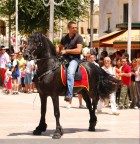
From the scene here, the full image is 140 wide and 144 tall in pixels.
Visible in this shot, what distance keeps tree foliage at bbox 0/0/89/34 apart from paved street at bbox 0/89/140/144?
20.5 meters

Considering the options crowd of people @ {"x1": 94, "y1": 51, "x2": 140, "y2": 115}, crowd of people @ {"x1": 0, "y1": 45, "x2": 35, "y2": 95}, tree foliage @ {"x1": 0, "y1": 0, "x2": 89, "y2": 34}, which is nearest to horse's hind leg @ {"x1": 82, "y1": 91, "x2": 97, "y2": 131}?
crowd of people @ {"x1": 94, "y1": 51, "x2": 140, "y2": 115}

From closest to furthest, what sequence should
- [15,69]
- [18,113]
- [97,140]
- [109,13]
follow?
[97,140] < [18,113] < [15,69] < [109,13]

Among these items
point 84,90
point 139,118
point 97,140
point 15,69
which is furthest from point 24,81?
point 97,140

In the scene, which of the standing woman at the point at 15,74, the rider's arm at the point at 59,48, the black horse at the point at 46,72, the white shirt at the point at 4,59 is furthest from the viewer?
the white shirt at the point at 4,59

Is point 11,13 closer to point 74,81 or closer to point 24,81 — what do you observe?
point 24,81

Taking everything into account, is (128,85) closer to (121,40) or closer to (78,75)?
(78,75)

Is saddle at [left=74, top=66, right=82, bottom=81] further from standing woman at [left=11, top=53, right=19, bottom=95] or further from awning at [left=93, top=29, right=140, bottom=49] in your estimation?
awning at [left=93, top=29, right=140, bottom=49]

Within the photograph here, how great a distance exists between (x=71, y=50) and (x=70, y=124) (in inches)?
91.9

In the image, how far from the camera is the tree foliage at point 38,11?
4075 centimetres

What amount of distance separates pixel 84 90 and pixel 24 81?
13.4 metres

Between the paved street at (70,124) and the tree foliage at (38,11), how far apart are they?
20.5 m

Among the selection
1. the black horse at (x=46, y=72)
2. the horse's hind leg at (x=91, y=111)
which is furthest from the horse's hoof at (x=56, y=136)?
the horse's hind leg at (x=91, y=111)

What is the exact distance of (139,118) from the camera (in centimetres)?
1662

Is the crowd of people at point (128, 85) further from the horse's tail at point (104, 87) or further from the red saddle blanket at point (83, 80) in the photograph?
the red saddle blanket at point (83, 80)
